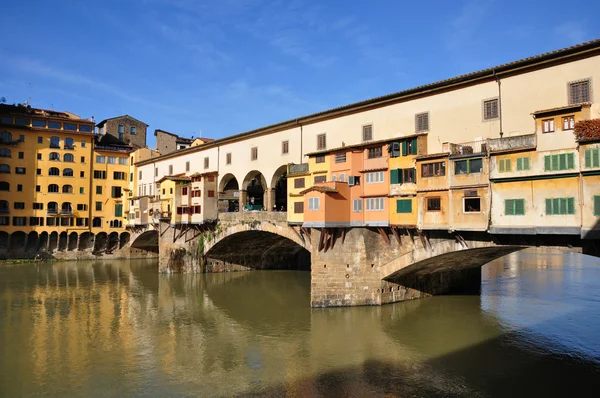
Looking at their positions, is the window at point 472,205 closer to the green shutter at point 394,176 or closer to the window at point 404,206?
the window at point 404,206

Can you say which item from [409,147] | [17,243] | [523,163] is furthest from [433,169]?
[17,243]

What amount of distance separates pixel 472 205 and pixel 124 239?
59.8m

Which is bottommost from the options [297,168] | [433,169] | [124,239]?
[124,239]

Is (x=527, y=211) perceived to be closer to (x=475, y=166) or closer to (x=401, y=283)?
(x=475, y=166)

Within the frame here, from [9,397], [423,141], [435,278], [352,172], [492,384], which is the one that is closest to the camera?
[9,397]

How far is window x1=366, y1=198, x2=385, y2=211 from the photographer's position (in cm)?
2832

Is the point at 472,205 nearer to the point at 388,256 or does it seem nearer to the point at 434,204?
the point at 434,204

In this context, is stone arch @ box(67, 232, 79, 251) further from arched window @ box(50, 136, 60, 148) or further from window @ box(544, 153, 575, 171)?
window @ box(544, 153, 575, 171)

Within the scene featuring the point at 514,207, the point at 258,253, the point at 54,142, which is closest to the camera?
the point at 514,207

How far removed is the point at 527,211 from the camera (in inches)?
827

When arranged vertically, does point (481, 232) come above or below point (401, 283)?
above

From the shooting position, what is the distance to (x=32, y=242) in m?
62.7

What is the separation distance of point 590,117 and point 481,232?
7.52 metres

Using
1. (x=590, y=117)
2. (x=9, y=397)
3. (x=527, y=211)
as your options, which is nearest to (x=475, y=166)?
(x=527, y=211)
